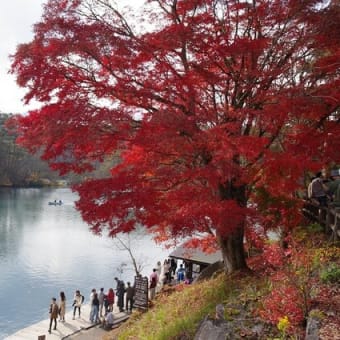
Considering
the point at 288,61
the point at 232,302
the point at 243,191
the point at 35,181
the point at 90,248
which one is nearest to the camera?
the point at 232,302

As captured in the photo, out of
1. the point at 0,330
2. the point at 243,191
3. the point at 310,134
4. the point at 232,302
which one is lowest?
the point at 0,330

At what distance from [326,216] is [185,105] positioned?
13.6 feet

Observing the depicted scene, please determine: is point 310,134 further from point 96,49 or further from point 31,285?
point 31,285

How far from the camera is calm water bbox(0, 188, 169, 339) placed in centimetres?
1975

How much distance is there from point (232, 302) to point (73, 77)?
4.87 meters

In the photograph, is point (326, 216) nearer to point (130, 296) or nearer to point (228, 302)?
point (228, 302)

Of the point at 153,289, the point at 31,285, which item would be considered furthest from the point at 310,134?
the point at 31,285

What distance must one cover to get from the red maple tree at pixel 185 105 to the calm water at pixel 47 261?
12.7 m

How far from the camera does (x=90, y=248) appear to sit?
31.6 meters

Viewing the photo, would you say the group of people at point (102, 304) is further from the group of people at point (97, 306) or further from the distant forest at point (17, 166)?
the distant forest at point (17, 166)

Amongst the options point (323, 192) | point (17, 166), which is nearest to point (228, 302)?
point (323, 192)

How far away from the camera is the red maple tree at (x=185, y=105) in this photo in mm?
6961

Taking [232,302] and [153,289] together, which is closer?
[232,302]

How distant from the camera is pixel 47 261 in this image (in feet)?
89.1
